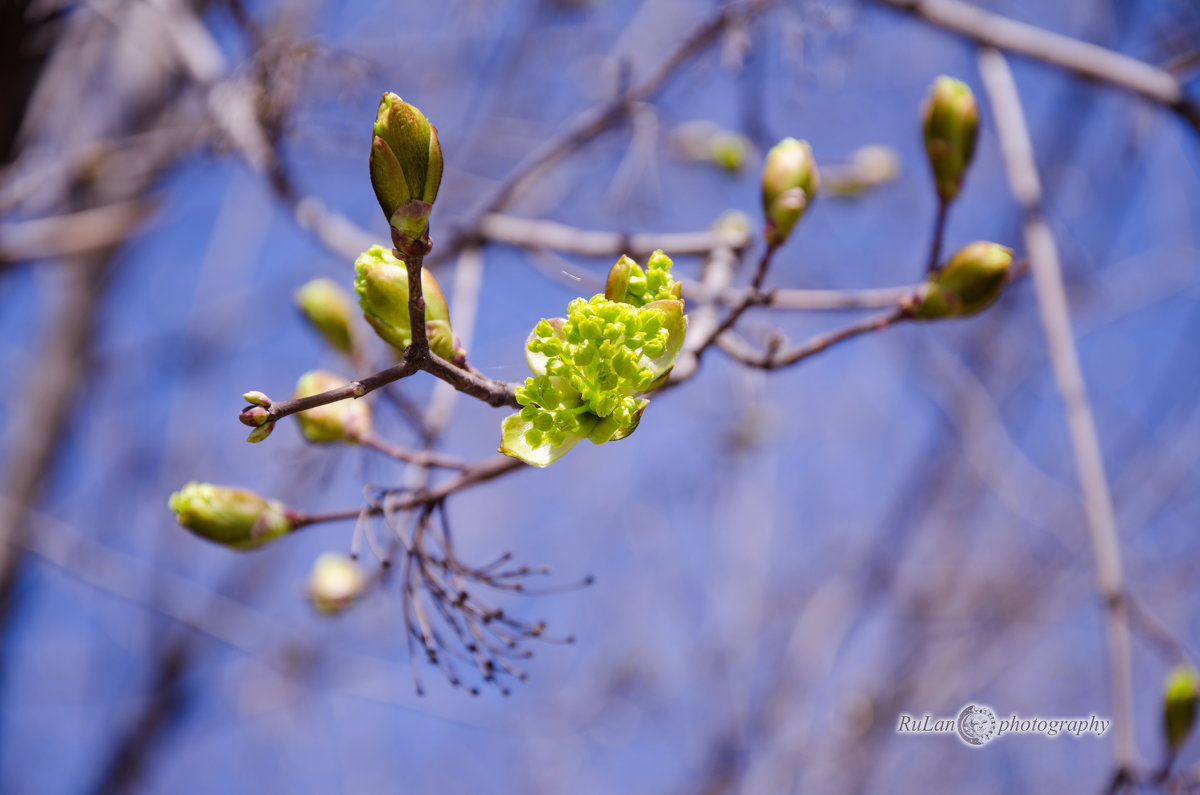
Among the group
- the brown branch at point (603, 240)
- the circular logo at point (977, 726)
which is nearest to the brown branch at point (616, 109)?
the brown branch at point (603, 240)

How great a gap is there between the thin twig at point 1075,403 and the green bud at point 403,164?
103 centimetres

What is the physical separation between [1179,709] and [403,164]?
148 centimetres

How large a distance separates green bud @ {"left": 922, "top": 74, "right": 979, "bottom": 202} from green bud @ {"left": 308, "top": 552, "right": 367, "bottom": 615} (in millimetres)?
1139

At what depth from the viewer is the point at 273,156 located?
1.62 meters

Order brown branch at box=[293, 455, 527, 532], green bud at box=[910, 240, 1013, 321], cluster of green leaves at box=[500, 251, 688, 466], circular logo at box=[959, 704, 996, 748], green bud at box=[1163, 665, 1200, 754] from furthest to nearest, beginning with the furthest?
circular logo at box=[959, 704, 996, 748] → green bud at box=[1163, 665, 1200, 754] → green bud at box=[910, 240, 1013, 321] → brown branch at box=[293, 455, 527, 532] → cluster of green leaves at box=[500, 251, 688, 466]

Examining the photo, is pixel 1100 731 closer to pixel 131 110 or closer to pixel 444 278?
pixel 444 278

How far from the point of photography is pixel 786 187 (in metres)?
1.07

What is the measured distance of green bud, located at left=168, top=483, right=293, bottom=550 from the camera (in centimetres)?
100

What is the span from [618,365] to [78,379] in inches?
136

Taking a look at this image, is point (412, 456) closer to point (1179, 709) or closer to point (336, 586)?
point (336, 586)

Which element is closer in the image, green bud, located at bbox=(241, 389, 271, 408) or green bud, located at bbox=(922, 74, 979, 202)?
green bud, located at bbox=(241, 389, 271, 408)

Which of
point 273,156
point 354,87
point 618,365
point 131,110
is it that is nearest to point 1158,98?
point 618,365

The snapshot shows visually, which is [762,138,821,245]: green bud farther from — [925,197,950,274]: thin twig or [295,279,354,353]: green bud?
[295,279,354,353]: green bud

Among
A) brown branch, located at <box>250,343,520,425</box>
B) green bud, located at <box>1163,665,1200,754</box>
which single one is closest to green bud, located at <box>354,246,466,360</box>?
brown branch, located at <box>250,343,520,425</box>
